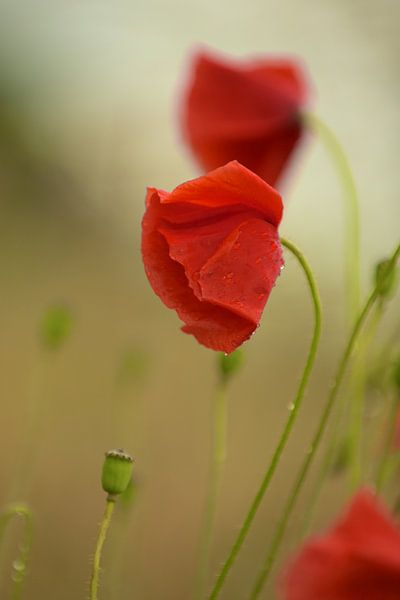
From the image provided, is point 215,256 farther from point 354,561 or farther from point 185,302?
point 354,561

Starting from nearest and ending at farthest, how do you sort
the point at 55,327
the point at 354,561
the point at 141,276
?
the point at 354,561 → the point at 55,327 → the point at 141,276

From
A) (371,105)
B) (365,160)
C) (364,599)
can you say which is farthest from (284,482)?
(371,105)

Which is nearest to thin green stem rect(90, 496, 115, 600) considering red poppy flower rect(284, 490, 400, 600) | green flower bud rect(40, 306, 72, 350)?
red poppy flower rect(284, 490, 400, 600)

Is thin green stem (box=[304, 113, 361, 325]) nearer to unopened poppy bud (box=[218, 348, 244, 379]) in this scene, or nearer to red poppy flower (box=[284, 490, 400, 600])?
unopened poppy bud (box=[218, 348, 244, 379])

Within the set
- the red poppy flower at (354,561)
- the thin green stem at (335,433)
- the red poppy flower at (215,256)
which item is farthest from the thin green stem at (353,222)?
the red poppy flower at (354,561)

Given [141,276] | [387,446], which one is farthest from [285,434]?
[141,276]

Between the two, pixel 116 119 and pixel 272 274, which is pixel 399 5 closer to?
pixel 116 119
